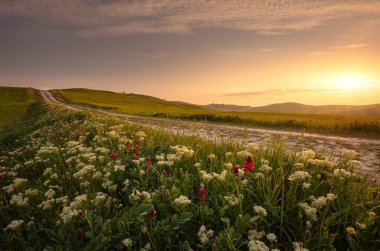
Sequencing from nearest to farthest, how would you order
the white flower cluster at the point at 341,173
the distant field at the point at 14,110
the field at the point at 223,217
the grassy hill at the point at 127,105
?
the field at the point at 223,217, the white flower cluster at the point at 341,173, the distant field at the point at 14,110, the grassy hill at the point at 127,105

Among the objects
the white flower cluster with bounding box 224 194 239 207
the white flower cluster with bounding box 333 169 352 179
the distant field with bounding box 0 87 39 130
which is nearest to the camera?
the white flower cluster with bounding box 224 194 239 207

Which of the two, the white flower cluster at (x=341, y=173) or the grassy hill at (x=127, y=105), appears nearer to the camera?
the white flower cluster at (x=341, y=173)

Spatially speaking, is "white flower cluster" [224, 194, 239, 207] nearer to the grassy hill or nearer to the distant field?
the grassy hill

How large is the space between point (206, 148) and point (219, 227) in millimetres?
3326

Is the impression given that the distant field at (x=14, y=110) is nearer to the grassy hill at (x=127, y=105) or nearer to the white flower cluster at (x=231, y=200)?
the grassy hill at (x=127, y=105)

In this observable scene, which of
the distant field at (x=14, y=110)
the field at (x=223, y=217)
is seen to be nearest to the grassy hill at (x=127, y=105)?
the distant field at (x=14, y=110)

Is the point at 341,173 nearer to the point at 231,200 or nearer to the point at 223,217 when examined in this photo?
the point at 231,200

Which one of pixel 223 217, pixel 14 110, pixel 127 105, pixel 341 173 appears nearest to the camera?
pixel 223 217

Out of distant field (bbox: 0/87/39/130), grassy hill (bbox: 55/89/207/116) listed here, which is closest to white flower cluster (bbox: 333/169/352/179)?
grassy hill (bbox: 55/89/207/116)

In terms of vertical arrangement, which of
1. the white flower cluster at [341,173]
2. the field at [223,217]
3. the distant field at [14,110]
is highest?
the white flower cluster at [341,173]

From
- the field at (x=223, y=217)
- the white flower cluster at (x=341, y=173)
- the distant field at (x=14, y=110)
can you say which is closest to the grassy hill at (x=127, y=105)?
the distant field at (x=14, y=110)

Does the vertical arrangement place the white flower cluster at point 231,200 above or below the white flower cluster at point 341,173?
below

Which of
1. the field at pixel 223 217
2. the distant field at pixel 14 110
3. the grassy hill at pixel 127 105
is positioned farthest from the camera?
the grassy hill at pixel 127 105

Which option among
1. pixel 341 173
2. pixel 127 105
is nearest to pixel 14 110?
pixel 127 105
